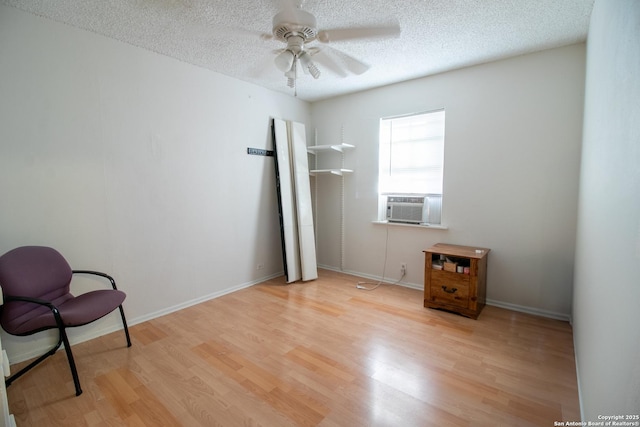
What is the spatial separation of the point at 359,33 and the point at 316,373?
2.39 m

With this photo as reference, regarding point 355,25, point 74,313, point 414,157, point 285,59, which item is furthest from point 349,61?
point 74,313

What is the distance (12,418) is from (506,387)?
293cm

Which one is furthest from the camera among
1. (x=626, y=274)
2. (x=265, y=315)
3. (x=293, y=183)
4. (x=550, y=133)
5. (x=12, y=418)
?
(x=293, y=183)

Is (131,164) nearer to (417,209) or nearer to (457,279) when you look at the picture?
(417,209)

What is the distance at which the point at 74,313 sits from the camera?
193cm

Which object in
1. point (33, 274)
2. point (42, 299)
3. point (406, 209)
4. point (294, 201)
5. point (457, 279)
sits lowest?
point (457, 279)

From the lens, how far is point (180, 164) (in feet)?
10.1

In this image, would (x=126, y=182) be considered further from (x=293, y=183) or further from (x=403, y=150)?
(x=403, y=150)

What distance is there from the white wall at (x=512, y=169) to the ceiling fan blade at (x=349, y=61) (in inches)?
58.6

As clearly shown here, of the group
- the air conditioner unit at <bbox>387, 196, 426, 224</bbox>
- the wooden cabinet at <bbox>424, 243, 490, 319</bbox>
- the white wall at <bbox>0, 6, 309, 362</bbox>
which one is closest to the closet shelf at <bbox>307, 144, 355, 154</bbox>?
the white wall at <bbox>0, 6, 309, 362</bbox>

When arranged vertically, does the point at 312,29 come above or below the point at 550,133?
above

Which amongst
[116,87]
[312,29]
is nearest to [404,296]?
[312,29]

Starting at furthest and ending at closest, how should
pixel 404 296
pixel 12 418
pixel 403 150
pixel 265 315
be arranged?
pixel 403 150 < pixel 404 296 < pixel 265 315 < pixel 12 418

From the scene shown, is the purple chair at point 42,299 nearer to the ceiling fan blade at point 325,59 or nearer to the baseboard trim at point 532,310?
the ceiling fan blade at point 325,59
